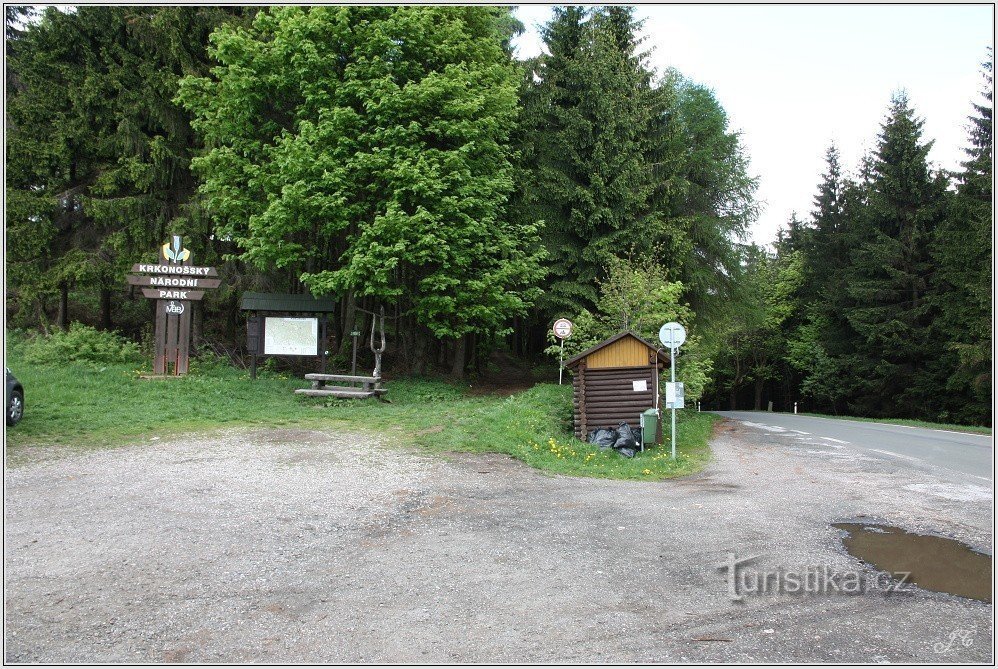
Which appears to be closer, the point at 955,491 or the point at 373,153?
the point at 955,491

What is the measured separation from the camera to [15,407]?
36.0 feet

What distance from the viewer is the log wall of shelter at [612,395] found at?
48.4 feet

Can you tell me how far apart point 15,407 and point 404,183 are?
10.2 meters

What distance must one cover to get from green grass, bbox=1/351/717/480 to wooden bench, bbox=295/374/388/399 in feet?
0.66

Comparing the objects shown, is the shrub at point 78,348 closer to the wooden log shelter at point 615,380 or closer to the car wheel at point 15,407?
the car wheel at point 15,407

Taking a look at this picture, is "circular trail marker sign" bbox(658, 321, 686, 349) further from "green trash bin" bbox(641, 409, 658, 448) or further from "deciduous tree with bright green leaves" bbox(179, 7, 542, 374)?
"deciduous tree with bright green leaves" bbox(179, 7, 542, 374)

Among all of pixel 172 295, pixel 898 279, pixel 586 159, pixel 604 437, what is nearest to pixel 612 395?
pixel 604 437

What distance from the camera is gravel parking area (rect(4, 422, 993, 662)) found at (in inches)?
161

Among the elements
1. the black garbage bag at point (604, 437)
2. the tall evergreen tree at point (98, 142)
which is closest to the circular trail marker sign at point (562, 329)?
the black garbage bag at point (604, 437)

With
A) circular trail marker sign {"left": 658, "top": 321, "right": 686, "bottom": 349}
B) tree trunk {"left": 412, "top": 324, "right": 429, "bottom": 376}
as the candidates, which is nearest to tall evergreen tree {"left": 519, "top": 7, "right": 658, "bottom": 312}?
tree trunk {"left": 412, "top": 324, "right": 429, "bottom": 376}

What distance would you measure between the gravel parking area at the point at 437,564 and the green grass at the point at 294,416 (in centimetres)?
151

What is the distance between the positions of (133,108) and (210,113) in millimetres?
2951

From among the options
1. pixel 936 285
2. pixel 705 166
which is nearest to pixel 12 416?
pixel 705 166

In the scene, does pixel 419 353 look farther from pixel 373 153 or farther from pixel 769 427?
pixel 769 427
